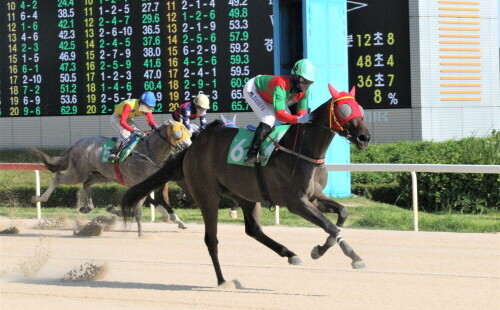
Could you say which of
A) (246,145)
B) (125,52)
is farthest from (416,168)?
(125,52)

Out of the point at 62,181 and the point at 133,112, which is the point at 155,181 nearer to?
the point at 133,112

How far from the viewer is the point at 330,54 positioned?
1115 cm

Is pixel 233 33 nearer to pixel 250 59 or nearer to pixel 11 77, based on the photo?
pixel 250 59

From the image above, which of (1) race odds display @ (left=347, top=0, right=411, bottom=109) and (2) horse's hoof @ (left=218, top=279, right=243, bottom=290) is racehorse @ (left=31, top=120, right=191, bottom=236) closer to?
(2) horse's hoof @ (left=218, top=279, right=243, bottom=290)

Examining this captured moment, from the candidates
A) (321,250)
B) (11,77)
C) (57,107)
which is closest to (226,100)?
(57,107)

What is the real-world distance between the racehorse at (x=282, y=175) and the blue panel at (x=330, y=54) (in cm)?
513

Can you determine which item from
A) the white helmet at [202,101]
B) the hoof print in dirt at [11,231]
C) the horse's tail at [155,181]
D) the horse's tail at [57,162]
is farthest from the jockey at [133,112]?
the horse's tail at [155,181]

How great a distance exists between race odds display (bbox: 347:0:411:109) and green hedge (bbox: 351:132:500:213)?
2.23 feet

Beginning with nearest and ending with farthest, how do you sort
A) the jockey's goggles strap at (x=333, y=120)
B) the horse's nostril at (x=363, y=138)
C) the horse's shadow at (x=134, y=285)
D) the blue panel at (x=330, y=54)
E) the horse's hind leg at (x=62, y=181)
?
the horse's nostril at (x=363, y=138) < the jockey's goggles strap at (x=333, y=120) < the horse's shadow at (x=134, y=285) < the horse's hind leg at (x=62, y=181) < the blue panel at (x=330, y=54)

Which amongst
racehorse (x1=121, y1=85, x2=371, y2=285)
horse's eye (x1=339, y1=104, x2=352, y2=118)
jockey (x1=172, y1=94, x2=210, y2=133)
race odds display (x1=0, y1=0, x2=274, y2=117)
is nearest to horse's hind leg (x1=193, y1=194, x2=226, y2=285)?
racehorse (x1=121, y1=85, x2=371, y2=285)

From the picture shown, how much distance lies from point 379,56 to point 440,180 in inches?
91.5

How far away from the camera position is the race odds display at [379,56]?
11.8 meters

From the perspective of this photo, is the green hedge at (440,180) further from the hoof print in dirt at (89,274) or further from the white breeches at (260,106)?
Result: the hoof print in dirt at (89,274)

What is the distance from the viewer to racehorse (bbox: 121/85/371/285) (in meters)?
5.24
